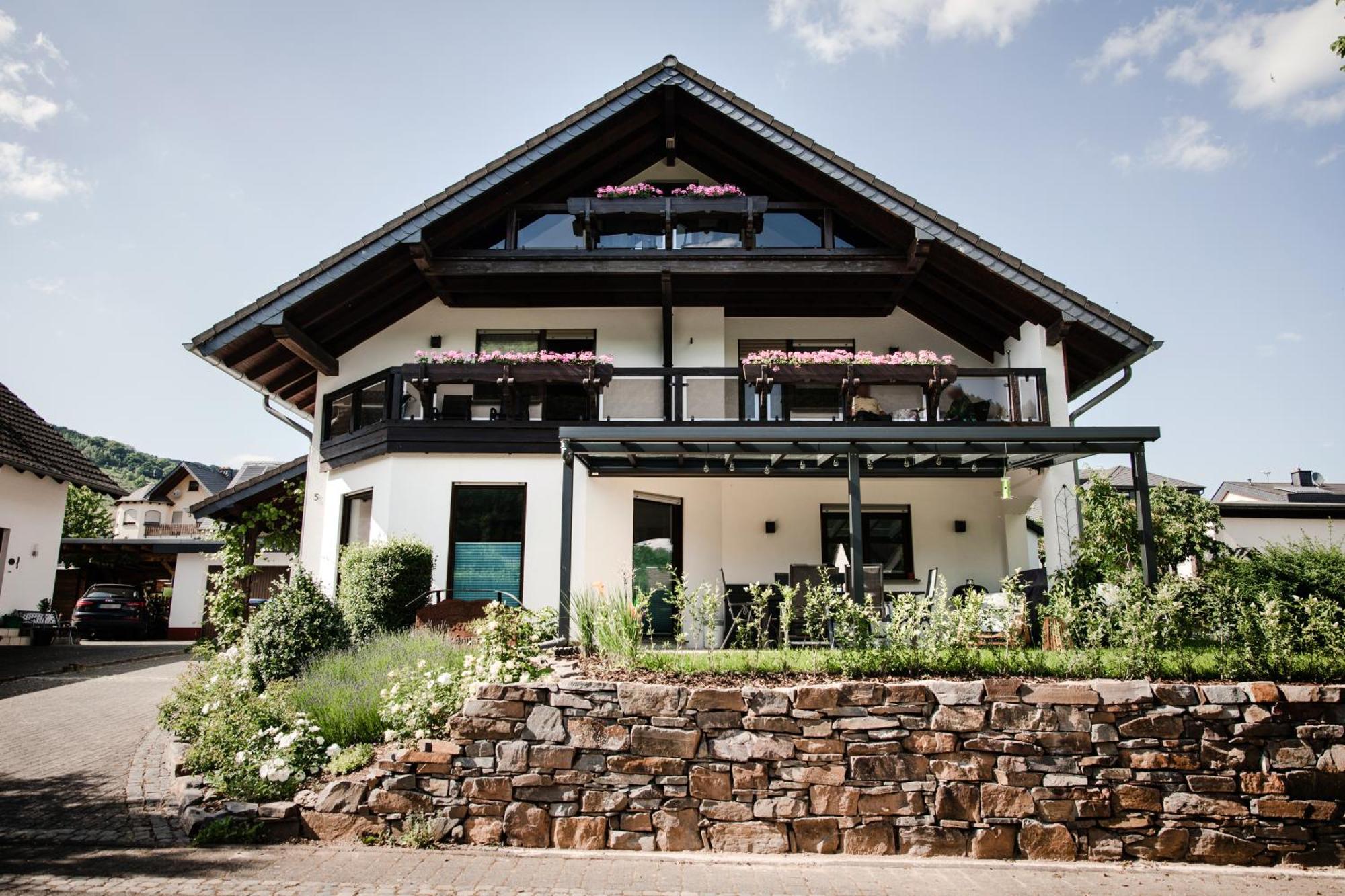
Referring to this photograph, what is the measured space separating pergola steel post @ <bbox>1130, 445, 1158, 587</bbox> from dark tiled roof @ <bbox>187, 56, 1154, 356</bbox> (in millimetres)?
3024

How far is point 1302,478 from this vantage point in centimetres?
3225

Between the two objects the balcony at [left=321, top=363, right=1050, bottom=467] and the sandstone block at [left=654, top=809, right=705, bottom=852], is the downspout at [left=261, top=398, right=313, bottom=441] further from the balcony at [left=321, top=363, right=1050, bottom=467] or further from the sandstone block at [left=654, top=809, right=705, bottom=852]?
the sandstone block at [left=654, top=809, right=705, bottom=852]

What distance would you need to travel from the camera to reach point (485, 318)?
14.0 meters

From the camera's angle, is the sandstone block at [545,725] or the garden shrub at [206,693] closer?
the sandstone block at [545,725]

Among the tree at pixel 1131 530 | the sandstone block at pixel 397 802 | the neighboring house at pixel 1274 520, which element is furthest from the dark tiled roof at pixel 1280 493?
the sandstone block at pixel 397 802

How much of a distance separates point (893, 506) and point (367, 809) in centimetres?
939

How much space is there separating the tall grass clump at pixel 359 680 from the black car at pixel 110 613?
58.7 feet

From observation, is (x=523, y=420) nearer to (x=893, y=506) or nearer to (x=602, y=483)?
(x=602, y=483)

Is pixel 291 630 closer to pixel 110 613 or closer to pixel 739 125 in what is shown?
pixel 739 125

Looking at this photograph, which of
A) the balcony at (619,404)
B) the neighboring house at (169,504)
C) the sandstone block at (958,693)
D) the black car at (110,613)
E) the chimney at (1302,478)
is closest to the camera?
the sandstone block at (958,693)

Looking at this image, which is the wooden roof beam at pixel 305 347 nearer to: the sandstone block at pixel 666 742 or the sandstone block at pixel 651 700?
the sandstone block at pixel 651 700

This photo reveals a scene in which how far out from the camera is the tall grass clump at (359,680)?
23.0 ft

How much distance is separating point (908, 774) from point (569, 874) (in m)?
2.45

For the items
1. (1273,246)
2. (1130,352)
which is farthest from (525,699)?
(1273,246)
